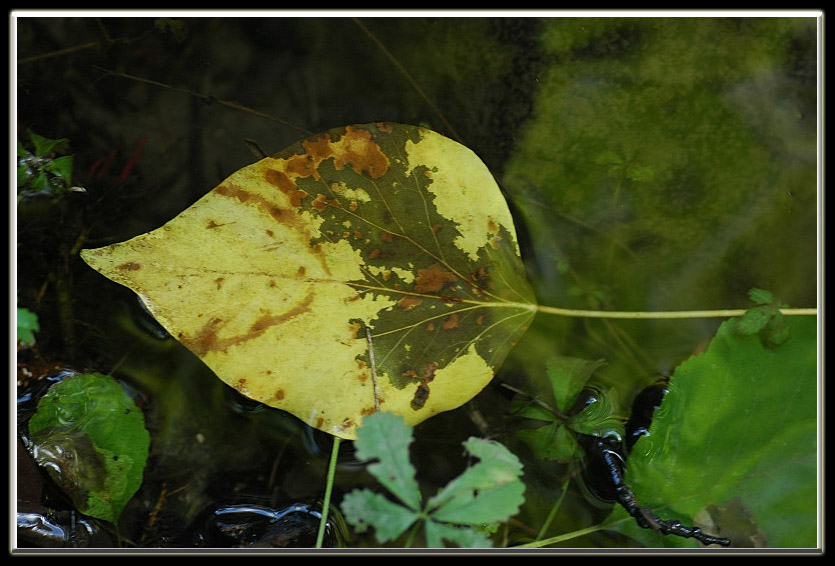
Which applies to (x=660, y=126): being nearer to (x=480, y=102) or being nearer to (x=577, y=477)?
(x=480, y=102)

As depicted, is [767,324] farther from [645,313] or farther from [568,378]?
[568,378]

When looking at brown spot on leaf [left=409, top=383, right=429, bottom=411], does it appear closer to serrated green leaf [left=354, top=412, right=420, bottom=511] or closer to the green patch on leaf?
serrated green leaf [left=354, top=412, right=420, bottom=511]

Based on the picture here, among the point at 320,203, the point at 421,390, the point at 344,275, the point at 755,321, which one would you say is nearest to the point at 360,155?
the point at 320,203

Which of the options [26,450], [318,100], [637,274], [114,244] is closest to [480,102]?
[318,100]

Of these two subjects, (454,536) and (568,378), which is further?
(568,378)

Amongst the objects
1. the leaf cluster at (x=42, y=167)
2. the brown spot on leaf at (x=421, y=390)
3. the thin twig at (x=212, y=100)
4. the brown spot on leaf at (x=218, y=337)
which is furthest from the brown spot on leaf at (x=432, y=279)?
the leaf cluster at (x=42, y=167)

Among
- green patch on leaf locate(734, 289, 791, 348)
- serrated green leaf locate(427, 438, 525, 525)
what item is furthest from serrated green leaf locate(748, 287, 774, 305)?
serrated green leaf locate(427, 438, 525, 525)
